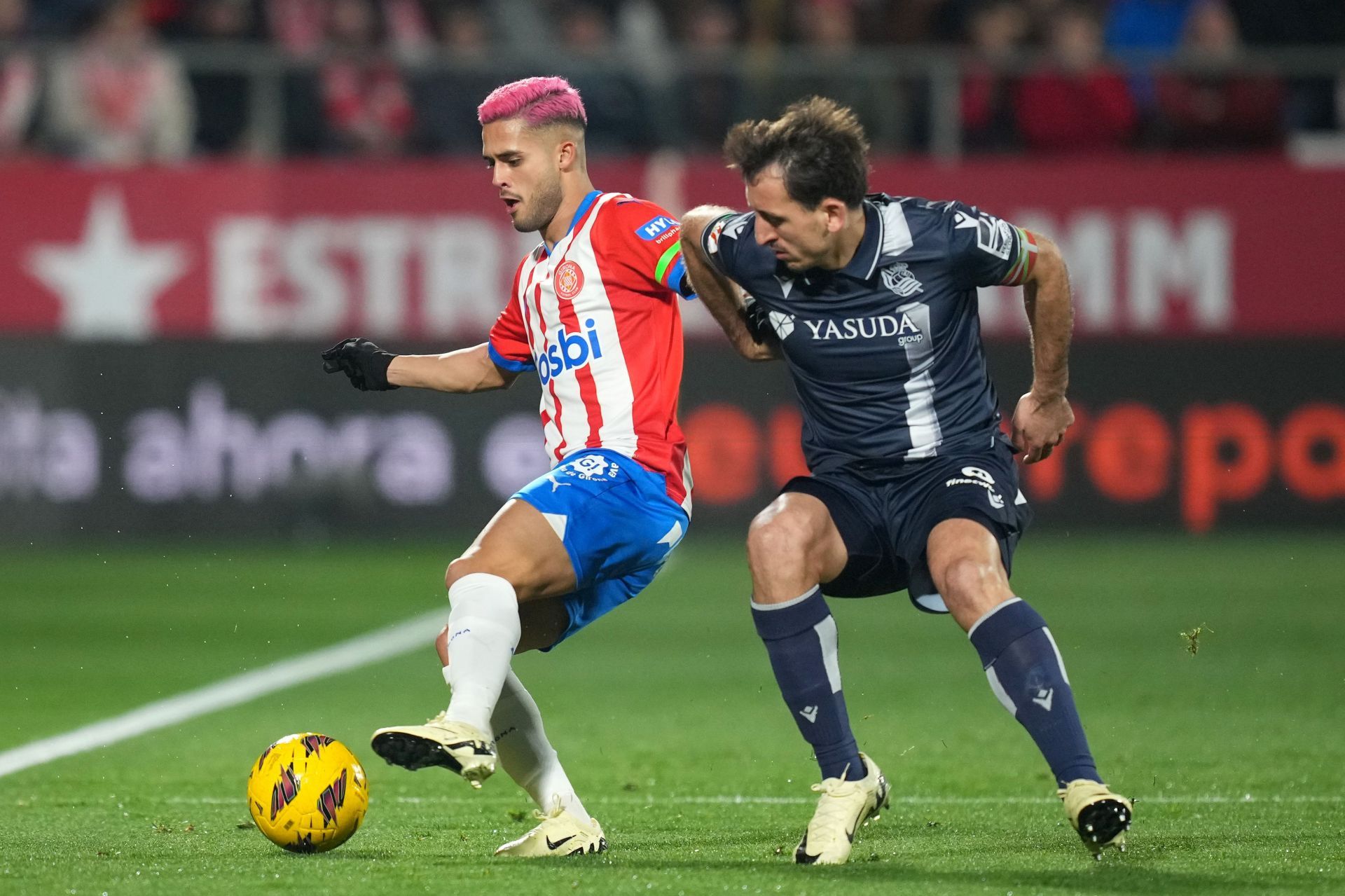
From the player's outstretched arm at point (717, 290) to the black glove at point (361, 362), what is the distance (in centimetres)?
91

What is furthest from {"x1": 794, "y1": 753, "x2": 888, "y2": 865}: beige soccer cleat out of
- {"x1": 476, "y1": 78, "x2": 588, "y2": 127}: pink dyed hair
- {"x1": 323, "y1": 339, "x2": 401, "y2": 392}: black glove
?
{"x1": 476, "y1": 78, "x2": 588, "y2": 127}: pink dyed hair

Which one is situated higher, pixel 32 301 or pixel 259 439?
pixel 32 301

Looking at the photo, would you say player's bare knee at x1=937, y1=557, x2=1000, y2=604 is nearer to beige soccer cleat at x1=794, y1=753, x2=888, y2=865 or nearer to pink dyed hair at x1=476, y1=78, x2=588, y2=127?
beige soccer cleat at x1=794, y1=753, x2=888, y2=865

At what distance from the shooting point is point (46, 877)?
15.5ft

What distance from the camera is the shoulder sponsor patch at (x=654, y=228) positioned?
17.8 feet

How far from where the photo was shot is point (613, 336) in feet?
17.6

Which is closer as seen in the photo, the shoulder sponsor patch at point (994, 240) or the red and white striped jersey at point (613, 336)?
the shoulder sponsor patch at point (994, 240)

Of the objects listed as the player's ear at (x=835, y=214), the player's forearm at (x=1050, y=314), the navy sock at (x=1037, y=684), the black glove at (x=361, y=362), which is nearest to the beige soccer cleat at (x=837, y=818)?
the navy sock at (x=1037, y=684)

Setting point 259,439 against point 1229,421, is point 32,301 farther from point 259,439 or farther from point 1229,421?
point 1229,421

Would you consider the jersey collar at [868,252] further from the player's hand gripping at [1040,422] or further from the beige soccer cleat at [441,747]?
the beige soccer cleat at [441,747]

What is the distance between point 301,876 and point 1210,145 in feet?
37.4

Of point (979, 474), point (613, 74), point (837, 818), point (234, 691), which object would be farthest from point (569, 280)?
point (613, 74)

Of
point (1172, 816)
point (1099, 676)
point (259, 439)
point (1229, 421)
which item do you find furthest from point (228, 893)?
point (1229, 421)

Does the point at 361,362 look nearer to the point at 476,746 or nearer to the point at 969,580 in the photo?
the point at 476,746
